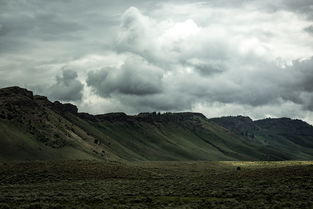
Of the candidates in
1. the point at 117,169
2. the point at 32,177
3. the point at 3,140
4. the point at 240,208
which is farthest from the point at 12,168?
the point at 3,140

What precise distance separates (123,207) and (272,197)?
19071 mm

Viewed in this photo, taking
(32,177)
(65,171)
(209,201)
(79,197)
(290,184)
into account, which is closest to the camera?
(209,201)

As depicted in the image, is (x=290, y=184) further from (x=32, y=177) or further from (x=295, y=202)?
(x=32, y=177)

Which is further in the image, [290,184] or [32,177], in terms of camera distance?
[32,177]

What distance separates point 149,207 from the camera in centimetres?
4144

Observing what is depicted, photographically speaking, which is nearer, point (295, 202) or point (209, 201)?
point (295, 202)

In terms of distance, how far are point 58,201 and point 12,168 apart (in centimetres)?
5869

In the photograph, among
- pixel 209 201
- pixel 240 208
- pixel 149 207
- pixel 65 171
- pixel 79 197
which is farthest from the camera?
pixel 65 171

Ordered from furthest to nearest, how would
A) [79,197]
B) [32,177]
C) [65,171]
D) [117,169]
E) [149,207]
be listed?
[117,169]
[65,171]
[32,177]
[79,197]
[149,207]

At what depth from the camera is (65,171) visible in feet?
314

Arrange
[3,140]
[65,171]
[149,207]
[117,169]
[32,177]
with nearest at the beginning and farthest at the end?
[149,207] < [32,177] < [65,171] < [117,169] < [3,140]

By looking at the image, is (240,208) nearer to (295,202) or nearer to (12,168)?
(295,202)

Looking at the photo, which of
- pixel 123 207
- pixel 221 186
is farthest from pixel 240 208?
pixel 221 186

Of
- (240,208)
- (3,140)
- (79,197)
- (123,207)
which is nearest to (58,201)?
(79,197)
